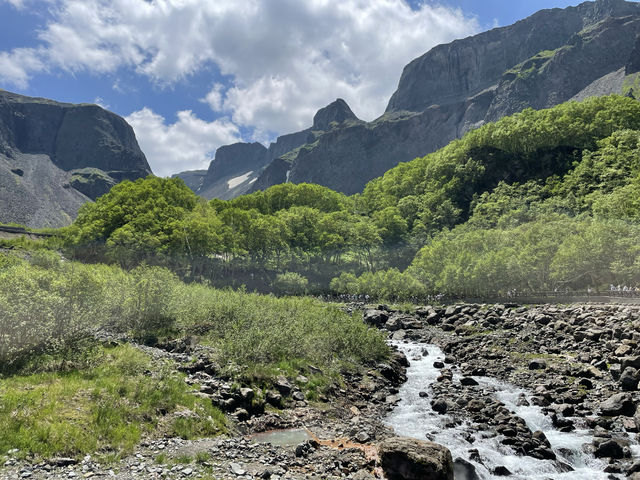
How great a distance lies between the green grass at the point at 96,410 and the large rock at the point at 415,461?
8101mm

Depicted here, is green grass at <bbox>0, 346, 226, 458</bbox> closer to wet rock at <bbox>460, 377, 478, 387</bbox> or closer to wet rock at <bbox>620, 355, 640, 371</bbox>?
wet rock at <bbox>460, 377, 478, 387</bbox>

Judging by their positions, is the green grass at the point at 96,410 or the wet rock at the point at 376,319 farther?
the wet rock at the point at 376,319

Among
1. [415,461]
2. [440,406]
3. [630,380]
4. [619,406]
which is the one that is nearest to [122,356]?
[415,461]

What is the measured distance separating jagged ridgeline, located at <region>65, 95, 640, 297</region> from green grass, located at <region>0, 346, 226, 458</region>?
2638 inches

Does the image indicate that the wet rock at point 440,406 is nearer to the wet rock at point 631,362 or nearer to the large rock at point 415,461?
the large rock at point 415,461

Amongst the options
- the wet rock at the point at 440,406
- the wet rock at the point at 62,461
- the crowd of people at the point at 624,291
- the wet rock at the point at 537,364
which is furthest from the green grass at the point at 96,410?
the crowd of people at the point at 624,291

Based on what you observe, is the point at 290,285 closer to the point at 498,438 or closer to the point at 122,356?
the point at 122,356

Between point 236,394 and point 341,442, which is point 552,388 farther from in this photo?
point 236,394

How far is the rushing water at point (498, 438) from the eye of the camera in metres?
17.5

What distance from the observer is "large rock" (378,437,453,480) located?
15047mm

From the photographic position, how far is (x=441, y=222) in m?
134

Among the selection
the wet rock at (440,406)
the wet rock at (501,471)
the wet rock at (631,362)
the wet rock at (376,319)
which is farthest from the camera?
the wet rock at (376,319)

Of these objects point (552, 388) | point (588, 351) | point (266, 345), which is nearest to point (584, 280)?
point (588, 351)

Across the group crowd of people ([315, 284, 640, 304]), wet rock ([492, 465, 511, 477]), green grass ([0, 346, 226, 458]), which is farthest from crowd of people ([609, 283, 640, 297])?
green grass ([0, 346, 226, 458])
